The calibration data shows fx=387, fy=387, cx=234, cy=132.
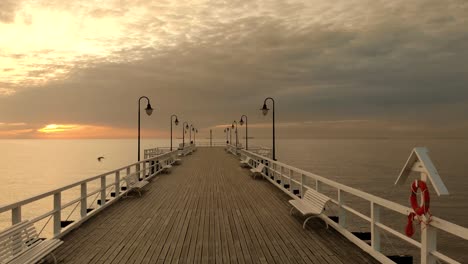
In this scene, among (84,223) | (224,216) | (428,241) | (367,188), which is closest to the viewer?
(428,241)

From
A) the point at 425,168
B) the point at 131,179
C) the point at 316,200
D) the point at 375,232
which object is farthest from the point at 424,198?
the point at 131,179

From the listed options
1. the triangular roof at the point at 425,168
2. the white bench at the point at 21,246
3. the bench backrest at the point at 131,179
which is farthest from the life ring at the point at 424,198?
the bench backrest at the point at 131,179

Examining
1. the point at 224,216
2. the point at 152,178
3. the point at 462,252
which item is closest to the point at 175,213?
the point at 224,216

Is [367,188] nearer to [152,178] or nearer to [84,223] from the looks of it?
[152,178]

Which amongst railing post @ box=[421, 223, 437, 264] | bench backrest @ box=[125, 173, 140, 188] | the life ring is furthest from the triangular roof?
bench backrest @ box=[125, 173, 140, 188]

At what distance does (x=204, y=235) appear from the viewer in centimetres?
809

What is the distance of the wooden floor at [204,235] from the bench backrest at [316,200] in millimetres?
440

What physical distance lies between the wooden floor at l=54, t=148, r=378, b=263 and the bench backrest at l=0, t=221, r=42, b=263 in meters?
0.90

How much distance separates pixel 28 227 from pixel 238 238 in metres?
3.84

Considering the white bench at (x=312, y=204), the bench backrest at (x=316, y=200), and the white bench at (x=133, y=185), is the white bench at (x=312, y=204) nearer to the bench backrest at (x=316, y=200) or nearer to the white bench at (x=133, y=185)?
the bench backrest at (x=316, y=200)

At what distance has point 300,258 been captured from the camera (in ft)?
21.5

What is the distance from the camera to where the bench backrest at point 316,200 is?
8569 mm

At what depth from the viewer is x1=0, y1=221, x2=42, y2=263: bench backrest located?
497 cm

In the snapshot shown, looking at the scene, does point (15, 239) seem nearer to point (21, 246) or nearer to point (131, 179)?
point (21, 246)
